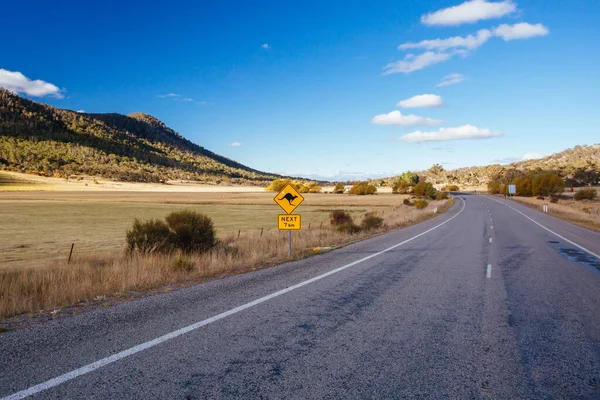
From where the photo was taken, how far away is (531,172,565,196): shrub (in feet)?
296

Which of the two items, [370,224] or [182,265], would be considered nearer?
[182,265]

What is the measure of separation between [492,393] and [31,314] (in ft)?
22.0

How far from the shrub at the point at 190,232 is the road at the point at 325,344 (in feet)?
21.1

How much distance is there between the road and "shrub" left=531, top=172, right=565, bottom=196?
9753 centimetres

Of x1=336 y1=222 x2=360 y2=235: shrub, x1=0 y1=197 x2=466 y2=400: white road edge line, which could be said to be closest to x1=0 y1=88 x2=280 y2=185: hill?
x1=336 y1=222 x2=360 y2=235: shrub

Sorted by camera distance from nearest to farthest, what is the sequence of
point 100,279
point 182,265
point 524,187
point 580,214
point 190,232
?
point 100,279, point 182,265, point 190,232, point 580,214, point 524,187

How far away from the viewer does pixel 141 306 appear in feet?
21.5

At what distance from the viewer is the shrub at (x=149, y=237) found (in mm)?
13727

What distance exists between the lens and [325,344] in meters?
4.80

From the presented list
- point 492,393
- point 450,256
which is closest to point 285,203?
point 450,256

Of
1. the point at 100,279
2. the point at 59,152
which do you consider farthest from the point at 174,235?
the point at 59,152

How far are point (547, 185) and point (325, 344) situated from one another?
108 m

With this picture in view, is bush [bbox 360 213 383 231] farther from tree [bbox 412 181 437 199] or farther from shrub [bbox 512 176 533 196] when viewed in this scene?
shrub [bbox 512 176 533 196]

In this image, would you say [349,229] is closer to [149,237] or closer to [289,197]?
Result: [289,197]
